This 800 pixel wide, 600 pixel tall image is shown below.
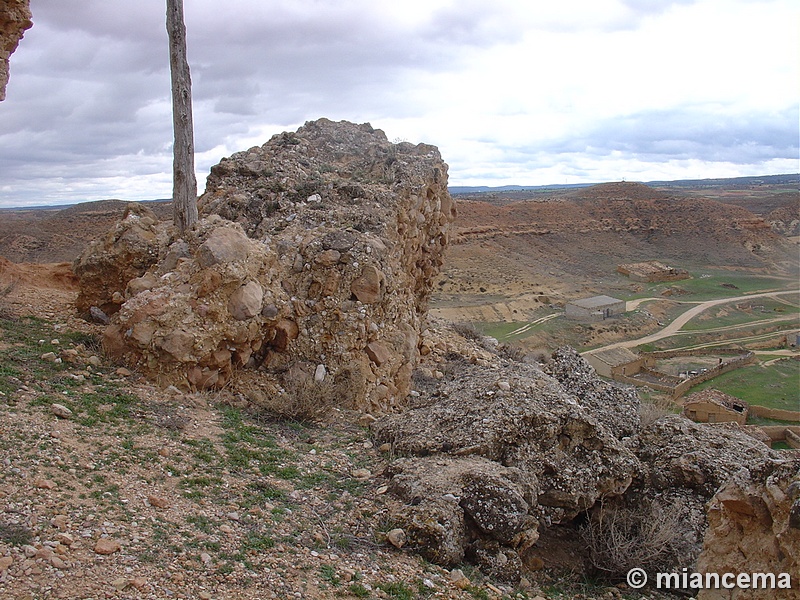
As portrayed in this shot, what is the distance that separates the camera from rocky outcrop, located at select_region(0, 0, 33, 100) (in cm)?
609

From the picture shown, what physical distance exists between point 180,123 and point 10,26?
9.35ft

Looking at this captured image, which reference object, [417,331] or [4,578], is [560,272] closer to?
[417,331]

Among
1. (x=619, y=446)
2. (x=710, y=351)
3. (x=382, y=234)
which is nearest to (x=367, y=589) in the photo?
(x=619, y=446)

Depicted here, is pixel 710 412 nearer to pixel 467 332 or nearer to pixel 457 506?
pixel 467 332

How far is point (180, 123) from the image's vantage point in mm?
8914

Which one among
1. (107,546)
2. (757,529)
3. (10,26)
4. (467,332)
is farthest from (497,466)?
(467,332)

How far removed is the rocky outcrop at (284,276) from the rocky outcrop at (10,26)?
97.8 inches

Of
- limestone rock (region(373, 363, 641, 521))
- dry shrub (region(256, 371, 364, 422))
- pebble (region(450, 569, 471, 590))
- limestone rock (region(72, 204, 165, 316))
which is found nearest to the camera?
pebble (region(450, 569, 471, 590))

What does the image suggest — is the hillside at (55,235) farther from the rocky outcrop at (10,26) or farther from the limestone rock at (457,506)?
the limestone rock at (457,506)

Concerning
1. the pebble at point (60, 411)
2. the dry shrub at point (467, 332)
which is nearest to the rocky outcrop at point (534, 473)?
the pebble at point (60, 411)

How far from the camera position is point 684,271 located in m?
54.8

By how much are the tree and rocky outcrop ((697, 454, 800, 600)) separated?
747 cm

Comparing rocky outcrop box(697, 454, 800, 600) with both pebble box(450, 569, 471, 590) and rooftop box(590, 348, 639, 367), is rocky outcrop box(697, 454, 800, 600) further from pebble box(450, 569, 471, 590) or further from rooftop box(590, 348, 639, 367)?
rooftop box(590, 348, 639, 367)

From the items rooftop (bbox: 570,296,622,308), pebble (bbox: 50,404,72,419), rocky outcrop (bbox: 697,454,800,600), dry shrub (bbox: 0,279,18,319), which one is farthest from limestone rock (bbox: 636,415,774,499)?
rooftop (bbox: 570,296,622,308)
